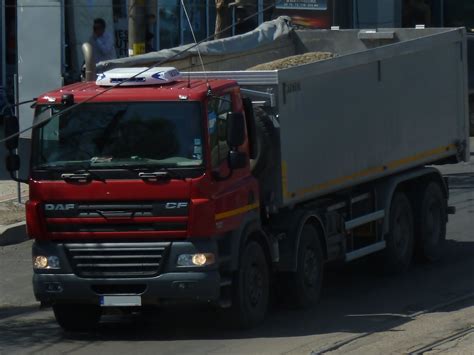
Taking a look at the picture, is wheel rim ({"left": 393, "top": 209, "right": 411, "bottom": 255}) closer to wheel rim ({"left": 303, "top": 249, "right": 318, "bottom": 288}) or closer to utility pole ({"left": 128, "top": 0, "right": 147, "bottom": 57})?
wheel rim ({"left": 303, "top": 249, "right": 318, "bottom": 288})

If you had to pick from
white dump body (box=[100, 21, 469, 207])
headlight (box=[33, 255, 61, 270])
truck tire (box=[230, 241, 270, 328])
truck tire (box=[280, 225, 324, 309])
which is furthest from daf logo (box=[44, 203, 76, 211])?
truck tire (box=[280, 225, 324, 309])

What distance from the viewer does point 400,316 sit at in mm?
12273

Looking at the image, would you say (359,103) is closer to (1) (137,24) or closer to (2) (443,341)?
(2) (443,341)

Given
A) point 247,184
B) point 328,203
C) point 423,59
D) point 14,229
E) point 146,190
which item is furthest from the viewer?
point 14,229

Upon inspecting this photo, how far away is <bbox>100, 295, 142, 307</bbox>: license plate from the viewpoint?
438 inches

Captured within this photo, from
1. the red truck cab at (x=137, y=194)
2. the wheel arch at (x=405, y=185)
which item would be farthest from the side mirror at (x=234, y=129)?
the wheel arch at (x=405, y=185)

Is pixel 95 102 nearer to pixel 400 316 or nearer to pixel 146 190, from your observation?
pixel 146 190

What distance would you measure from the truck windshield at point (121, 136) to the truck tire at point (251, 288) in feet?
3.88

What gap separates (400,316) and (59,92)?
4030 millimetres

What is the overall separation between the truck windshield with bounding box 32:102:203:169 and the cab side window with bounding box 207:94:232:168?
0.53ft

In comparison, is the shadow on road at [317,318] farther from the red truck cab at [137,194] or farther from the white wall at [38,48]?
the white wall at [38,48]

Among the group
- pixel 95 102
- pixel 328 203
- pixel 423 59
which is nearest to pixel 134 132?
pixel 95 102

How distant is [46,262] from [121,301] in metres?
0.81

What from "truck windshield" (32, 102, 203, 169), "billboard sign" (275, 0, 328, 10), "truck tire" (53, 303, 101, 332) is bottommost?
"truck tire" (53, 303, 101, 332)
